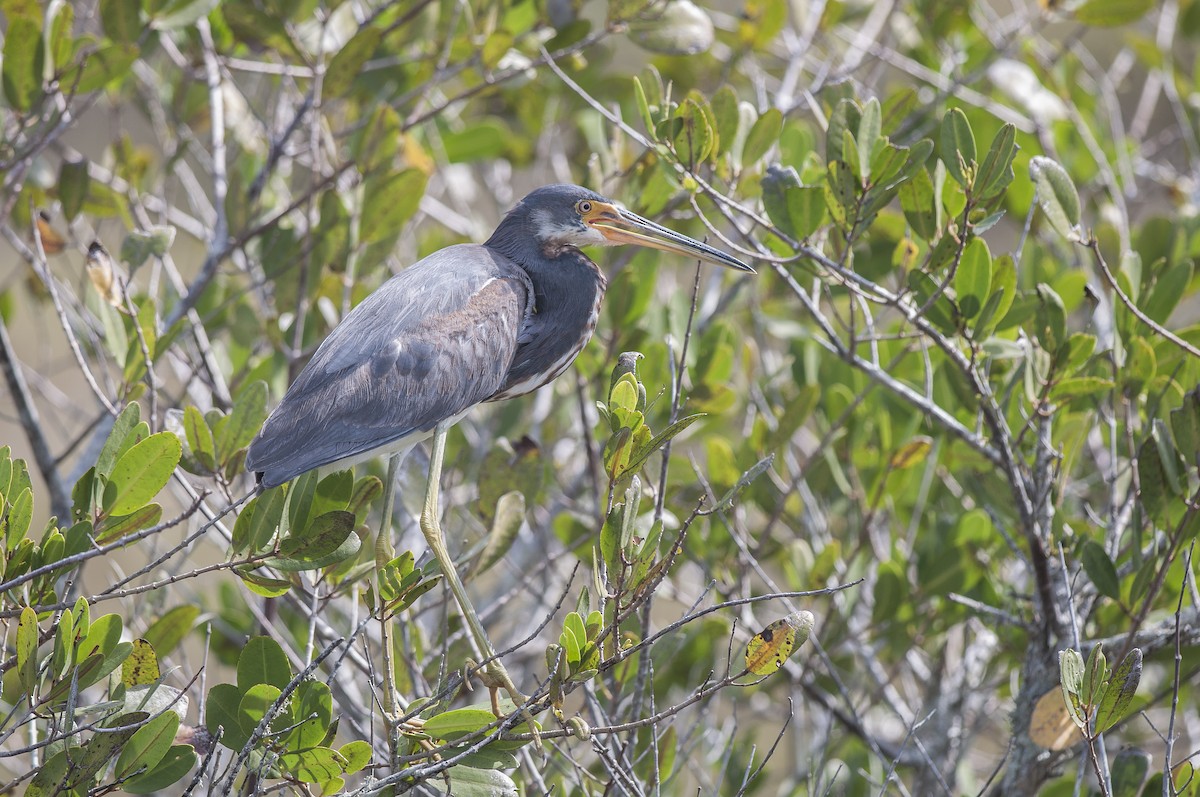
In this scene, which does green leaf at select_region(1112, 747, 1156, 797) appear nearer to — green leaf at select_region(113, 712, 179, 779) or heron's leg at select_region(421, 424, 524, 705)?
heron's leg at select_region(421, 424, 524, 705)


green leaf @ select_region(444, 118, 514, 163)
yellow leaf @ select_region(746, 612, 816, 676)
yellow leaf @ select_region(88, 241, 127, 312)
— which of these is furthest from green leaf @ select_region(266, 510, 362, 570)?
green leaf @ select_region(444, 118, 514, 163)

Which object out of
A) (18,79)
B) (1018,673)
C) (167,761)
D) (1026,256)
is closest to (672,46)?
(1026,256)

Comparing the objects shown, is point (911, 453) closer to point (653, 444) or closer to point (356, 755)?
point (653, 444)

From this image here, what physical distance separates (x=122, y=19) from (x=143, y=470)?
5.70ft

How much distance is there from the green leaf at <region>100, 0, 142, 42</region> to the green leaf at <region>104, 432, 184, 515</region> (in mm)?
1696

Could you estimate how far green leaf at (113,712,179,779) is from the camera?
2.13 meters

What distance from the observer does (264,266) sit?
11.5ft

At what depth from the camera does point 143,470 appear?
2.27 metres

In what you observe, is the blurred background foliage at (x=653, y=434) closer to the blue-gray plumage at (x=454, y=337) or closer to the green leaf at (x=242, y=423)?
→ the green leaf at (x=242, y=423)

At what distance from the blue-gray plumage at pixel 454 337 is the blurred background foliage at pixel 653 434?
18 centimetres

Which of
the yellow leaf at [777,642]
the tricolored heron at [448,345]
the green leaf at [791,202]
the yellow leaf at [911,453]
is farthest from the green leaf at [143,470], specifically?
the yellow leaf at [911,453]

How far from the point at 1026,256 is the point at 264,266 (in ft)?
7.72

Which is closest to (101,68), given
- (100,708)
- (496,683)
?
(100,708)

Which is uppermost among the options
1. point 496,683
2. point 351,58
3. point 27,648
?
point 351,58
